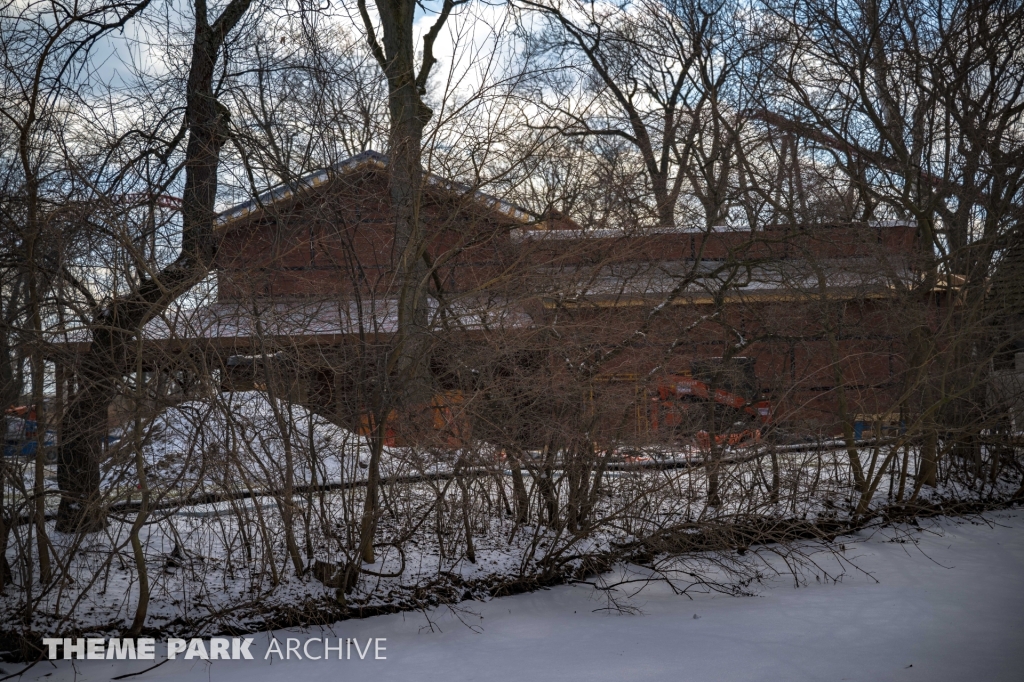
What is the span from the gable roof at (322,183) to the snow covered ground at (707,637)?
348 centimetres

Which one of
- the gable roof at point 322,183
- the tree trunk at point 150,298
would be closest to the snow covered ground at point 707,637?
the tree trunk at point 150,298

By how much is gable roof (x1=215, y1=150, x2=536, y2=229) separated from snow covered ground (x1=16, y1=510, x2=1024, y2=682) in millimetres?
3479

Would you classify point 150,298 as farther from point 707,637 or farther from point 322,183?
point 707,637

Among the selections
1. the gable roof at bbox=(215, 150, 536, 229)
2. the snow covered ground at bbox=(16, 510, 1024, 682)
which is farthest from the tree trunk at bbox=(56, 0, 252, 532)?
the snow covered ground at bbox=(16, 510, 1024, 682)

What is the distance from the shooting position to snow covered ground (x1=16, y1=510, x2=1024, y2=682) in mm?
5996

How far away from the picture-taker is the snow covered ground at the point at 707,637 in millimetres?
5996

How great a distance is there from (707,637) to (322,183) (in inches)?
190

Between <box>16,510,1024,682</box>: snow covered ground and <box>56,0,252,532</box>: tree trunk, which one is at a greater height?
<box>56,0,252,532</box>: tree trunk

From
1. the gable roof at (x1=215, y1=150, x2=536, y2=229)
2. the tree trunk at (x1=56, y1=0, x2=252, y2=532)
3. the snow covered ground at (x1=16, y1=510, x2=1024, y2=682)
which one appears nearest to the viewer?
the tree trunk at (x1=56, y1=0, x2=252, y2=532)

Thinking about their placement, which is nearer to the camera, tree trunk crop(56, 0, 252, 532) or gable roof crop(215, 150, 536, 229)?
tree trunk crop(56, 0, 252, 532)

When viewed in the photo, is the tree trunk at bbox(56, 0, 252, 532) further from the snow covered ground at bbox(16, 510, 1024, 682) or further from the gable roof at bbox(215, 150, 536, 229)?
the snow covered ground at bbox(16, 510, 1024, 682)

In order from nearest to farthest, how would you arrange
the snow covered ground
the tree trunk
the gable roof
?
1. the tree trunk
2. the snow covered ground
3. the gable roof

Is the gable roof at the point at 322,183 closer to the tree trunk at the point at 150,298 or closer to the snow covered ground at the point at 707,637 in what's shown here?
the tree trunk at the point at 150,298

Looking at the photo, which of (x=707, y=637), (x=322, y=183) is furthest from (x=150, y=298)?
(x=707, y=637)
